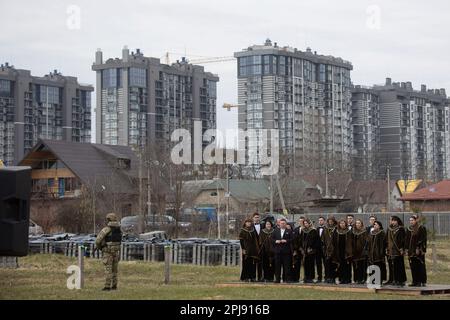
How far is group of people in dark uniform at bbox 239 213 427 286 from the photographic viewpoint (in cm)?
2214

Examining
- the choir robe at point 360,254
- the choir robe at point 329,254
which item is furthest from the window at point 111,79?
the choir robe at point 360,254

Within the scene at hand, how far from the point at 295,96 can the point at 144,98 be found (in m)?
21.2

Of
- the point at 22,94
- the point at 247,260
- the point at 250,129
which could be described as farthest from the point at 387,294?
the point at 22,94

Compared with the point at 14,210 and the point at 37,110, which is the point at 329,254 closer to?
the point at 14,210

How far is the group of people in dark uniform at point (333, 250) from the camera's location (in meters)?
22.1

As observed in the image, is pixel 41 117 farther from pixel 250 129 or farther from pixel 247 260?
pixel 247 260

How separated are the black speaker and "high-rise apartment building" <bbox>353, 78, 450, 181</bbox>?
433 ft

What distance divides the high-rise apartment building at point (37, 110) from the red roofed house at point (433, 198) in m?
61.9

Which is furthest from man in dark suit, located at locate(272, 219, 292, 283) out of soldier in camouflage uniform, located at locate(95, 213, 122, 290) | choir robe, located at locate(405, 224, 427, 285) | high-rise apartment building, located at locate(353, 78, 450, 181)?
high-rise apartment building, located at locate(353, 78, 450, 181)

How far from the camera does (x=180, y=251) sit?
35.8 metres

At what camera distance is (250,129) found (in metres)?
122

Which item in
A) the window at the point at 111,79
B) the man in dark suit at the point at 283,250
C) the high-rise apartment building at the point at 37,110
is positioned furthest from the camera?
the window at the point at 111,79

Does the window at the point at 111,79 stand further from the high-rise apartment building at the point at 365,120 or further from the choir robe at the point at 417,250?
the choir robe at the point at 417,250
